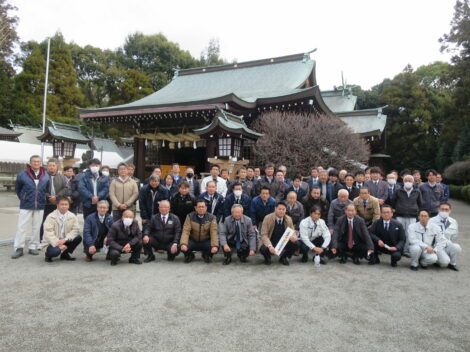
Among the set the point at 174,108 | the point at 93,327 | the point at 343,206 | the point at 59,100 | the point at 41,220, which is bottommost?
the point at 93,327

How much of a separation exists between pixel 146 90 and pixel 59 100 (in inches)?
324

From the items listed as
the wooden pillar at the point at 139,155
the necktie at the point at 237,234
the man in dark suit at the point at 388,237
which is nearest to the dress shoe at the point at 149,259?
the necktie at the point at 237,234

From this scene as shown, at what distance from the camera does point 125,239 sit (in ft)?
17.4

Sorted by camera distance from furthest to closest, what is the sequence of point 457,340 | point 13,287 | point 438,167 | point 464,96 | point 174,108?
point 438,167, point 464,96, point 174,108, point 13,287, point 457,340

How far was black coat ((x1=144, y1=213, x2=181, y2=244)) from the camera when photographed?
216 inches

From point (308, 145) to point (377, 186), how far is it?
14.8 ft

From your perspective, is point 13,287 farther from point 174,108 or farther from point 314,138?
point 174,108

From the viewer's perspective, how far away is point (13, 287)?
13.0 ft

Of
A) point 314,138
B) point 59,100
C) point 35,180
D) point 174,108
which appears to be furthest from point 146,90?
point 35,180

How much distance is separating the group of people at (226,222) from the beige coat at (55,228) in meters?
0.01

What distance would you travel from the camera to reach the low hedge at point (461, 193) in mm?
17972

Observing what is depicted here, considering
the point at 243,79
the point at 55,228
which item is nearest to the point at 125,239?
the point at 55,228

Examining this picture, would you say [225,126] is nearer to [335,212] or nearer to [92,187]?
[92,187]

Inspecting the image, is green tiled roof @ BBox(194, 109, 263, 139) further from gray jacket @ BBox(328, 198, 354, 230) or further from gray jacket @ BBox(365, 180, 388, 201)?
gray jacket @ BBox(328, 198, 354, 230)
